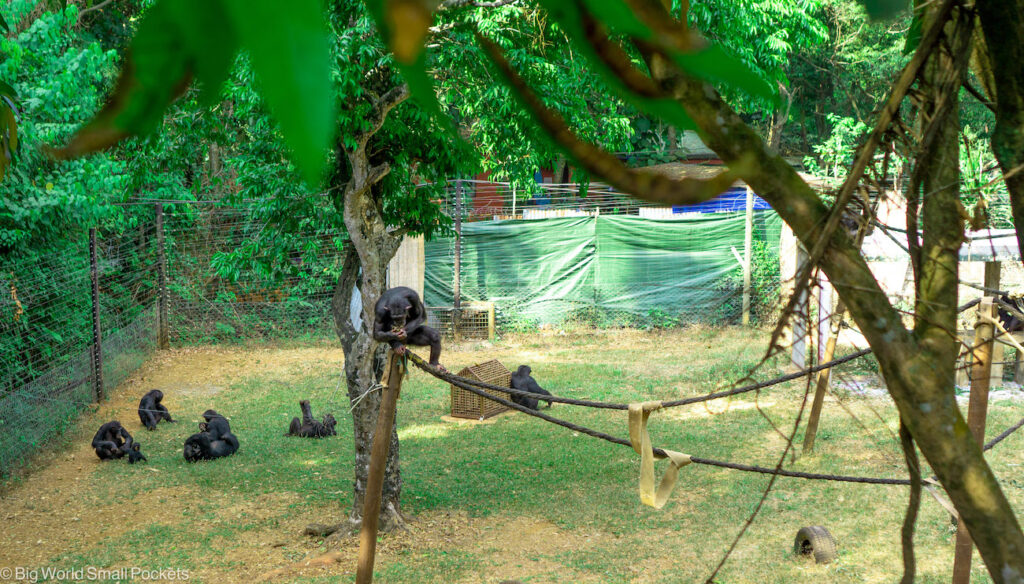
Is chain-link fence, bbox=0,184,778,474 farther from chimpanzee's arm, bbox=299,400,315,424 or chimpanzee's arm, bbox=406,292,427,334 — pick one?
chimpanzee's arm, bbox=406,292,427,334

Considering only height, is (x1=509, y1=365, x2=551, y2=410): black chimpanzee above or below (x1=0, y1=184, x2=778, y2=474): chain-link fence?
below

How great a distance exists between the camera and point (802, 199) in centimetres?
95

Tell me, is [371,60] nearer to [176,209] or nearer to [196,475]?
[196,475]

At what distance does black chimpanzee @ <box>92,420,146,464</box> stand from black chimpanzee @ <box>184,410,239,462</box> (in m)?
0.37

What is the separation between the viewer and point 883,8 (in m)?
0.49

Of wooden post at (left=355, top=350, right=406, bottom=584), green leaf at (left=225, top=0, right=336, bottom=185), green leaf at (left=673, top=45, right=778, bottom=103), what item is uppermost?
green leaf at (left=673, top=45, right=778, bottom=103)

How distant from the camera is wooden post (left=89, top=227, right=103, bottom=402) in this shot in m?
7.65

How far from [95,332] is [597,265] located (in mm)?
6150

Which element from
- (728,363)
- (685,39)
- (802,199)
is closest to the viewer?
(685,39)

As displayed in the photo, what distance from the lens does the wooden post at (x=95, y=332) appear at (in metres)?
7.65

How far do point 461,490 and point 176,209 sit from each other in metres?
6.34

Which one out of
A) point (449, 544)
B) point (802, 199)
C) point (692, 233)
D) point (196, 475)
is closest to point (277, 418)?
point (196, 475)

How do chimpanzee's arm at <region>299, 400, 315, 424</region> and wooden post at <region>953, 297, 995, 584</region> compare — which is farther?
chimpanzee's arm at <region>299, 400, 315, 424</region>

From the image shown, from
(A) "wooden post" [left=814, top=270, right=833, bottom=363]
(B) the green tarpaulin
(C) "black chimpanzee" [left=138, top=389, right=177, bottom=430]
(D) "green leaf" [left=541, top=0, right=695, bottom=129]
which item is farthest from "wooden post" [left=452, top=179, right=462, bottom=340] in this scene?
(D) "green leaf" [left=541, top=0, right=695, bottom=129]
